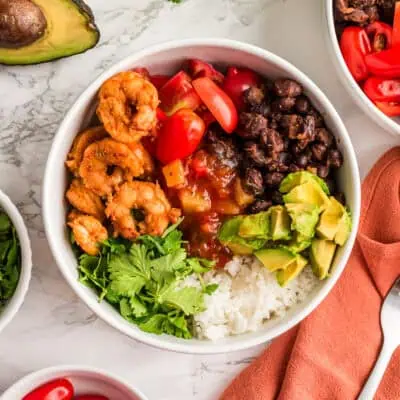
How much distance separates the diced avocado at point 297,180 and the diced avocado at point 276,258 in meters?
0.15

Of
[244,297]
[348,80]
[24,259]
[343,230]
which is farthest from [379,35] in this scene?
[24,259]

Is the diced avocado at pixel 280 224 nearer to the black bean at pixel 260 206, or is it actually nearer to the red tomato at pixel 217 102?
the black bean at pixel 260 206

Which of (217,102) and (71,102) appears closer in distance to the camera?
(217,102)

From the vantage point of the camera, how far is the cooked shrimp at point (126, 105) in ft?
6.99

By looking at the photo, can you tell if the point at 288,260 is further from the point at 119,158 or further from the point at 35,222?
the point at 35,222

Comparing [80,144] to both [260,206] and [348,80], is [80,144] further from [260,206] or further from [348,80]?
[348,80]

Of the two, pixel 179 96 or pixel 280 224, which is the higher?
pixel 179 96

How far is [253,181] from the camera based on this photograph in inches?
Result: 88.5

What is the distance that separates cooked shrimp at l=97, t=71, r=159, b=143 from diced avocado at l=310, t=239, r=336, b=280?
502 mm

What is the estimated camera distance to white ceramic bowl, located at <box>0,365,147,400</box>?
237 cm

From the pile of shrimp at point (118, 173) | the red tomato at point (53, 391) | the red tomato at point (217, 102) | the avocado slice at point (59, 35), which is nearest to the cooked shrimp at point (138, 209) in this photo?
the pile of shrimp at point (118, 173)

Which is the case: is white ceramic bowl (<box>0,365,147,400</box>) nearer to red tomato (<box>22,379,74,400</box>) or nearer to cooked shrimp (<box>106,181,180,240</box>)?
red tomato (<box>22,379,74,400</box>)

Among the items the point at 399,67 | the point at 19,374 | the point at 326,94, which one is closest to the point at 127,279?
the point at 19,374

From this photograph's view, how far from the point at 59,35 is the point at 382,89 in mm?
843
